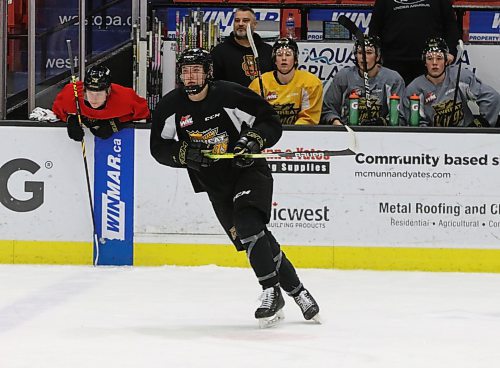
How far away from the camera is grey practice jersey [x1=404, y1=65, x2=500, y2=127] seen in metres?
6.82

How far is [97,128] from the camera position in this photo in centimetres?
658

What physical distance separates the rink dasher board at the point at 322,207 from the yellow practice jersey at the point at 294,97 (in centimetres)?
21

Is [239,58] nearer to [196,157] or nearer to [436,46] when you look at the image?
[436,46]

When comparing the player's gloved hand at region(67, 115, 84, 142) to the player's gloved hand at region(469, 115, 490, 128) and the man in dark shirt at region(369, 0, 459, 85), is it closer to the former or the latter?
the man in dark shirt at region(369, 0, 459, 85)

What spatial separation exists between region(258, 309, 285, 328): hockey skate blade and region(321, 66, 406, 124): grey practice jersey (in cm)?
226

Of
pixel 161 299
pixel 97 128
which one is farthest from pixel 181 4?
pixel 161 299

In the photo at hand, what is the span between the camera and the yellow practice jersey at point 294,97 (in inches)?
265

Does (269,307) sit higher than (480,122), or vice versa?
(480,122)

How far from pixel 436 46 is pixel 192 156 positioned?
2.63m

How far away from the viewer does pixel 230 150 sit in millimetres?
4762

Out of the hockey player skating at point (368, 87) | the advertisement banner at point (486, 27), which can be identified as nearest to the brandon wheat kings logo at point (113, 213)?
the hockey player skating at point (368, 87)

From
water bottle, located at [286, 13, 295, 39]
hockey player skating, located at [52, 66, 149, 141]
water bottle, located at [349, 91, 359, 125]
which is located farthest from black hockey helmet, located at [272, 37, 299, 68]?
water bottle, located at [286, 13, 295, 39]

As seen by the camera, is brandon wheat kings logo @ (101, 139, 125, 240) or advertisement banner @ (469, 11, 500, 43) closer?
brandon wheat kings logo @ (101, 139, 125, 240)

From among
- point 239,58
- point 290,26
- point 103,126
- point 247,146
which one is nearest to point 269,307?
point 247,146
